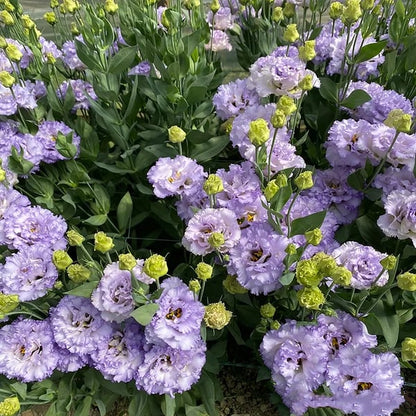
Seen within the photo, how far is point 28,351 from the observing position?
1120 mm

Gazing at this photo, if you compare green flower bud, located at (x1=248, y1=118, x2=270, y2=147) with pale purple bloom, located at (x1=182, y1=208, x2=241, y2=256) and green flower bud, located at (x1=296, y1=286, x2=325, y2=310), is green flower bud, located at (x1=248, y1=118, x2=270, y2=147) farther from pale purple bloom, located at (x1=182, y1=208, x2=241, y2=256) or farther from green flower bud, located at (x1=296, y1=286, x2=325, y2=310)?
green flower bud, located at (x1=296, y1=286, x2=325, y2=310)

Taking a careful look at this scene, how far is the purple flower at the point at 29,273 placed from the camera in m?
1.11

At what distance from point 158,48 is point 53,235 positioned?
768 millimetres

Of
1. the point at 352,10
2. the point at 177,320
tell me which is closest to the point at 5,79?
the point at 177,320

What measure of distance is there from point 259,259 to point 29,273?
0.60 metres

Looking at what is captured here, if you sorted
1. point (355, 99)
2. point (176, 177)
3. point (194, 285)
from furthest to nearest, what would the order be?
point (355, 99), point (176, 177), point (194, 285)

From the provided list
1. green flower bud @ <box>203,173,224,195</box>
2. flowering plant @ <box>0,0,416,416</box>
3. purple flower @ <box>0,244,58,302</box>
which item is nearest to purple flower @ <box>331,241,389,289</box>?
flowering plant @ <box>0,0,416,416</box>

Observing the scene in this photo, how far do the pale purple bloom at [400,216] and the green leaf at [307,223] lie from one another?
0.60 ft

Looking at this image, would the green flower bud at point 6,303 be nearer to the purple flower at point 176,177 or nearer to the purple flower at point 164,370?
the purple flower at point 164,370

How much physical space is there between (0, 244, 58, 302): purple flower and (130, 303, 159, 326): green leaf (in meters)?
0.28

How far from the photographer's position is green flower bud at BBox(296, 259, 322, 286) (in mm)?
923

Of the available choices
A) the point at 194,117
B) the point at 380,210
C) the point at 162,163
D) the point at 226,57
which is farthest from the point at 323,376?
the point at 226,57

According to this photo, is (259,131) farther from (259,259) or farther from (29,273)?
(29,273)

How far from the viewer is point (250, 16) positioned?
6.13ft
